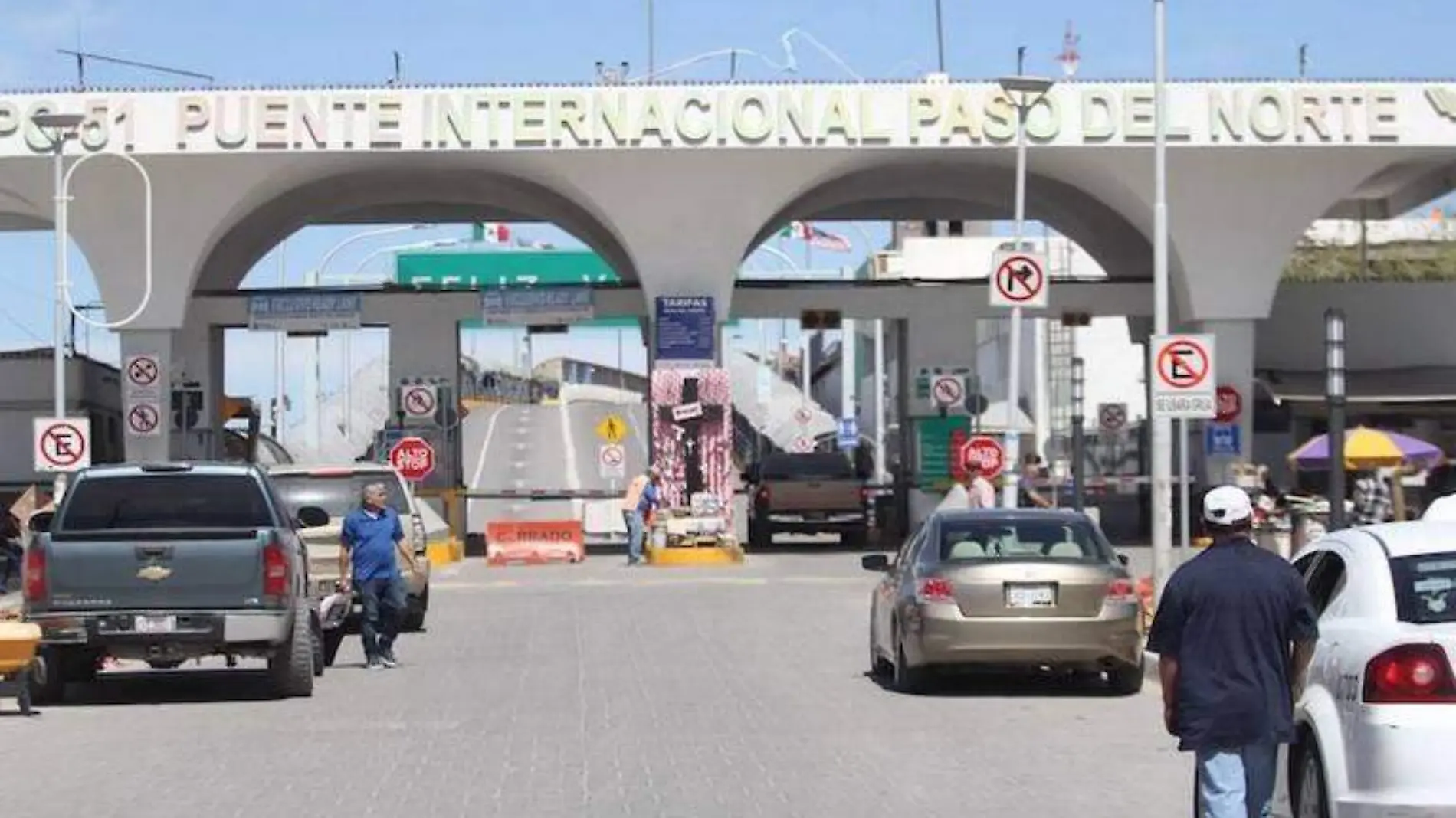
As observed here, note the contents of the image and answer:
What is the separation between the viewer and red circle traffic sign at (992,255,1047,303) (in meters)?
29.3

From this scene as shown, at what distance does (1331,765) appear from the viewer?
338 inches

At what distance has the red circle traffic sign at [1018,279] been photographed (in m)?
29.3

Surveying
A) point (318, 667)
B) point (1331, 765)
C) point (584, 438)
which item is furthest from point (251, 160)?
point (584, 438)

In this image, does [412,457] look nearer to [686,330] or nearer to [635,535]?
[635,535]

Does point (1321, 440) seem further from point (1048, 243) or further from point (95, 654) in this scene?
point (1048, 243)

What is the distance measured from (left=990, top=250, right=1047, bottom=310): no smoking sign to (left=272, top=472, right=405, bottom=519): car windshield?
8853 mm

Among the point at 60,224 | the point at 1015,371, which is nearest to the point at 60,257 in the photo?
the point at 60,224

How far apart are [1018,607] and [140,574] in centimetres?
644

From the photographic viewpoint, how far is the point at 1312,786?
355 inches

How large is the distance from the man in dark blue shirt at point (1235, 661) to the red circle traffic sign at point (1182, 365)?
14450 mm

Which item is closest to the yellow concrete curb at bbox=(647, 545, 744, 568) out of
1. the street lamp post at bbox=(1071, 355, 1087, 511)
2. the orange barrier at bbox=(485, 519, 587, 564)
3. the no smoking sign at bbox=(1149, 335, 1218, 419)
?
the orange barrier at bbox=(485, 519, 587, 564)

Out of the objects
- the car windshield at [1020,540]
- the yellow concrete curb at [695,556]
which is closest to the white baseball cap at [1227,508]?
the car windshield at [1020,540]

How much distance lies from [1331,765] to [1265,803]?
0.48m

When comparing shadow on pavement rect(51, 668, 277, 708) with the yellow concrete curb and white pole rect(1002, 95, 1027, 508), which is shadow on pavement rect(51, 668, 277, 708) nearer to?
white pole rect(1002, 95, 1027, 508)
